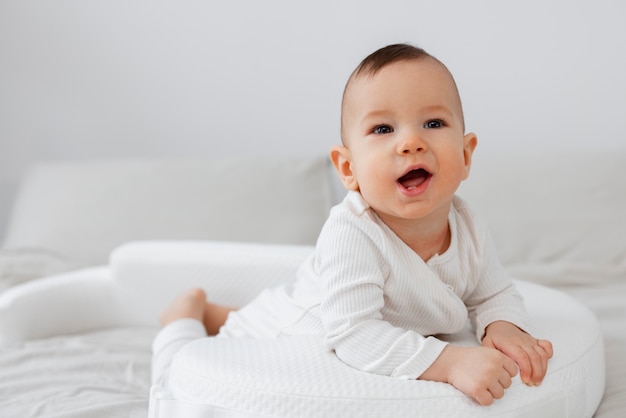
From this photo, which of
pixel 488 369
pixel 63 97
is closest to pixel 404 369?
pixel 488 369

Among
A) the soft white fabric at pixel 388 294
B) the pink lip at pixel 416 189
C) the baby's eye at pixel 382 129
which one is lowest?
the soft white fabric at pixel 388 294

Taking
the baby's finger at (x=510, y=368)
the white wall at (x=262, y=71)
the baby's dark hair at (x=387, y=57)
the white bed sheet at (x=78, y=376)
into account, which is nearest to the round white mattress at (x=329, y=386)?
the baby's finger at (x=510, y=368)

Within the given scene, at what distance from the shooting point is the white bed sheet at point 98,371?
1206 mm

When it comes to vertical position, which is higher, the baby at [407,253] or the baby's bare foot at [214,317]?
the baby at [407,253]

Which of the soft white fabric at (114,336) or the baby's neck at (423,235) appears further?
the soft white fabric at (114,336)

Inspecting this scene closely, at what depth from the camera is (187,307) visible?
1481mm

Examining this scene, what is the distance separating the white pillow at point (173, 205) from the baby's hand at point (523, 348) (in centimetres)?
98

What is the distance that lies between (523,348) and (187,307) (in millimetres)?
683

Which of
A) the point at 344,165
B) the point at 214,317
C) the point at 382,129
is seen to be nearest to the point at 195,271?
the point at 214,317

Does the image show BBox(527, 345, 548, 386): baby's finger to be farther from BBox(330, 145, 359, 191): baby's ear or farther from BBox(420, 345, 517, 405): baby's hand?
BBox(330, 145, 359, 191): baby's ear

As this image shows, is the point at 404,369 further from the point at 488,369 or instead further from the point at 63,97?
the point at 63,97

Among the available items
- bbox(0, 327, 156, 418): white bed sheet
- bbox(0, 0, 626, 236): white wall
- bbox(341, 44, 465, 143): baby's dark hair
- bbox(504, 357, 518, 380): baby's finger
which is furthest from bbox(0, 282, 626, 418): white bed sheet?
bbox(0, 0, 626, 236): white wall

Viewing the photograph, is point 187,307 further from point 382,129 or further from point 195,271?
point 382,129

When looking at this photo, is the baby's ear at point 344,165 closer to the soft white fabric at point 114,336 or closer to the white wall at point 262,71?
the soft white fabric at point 114,336
